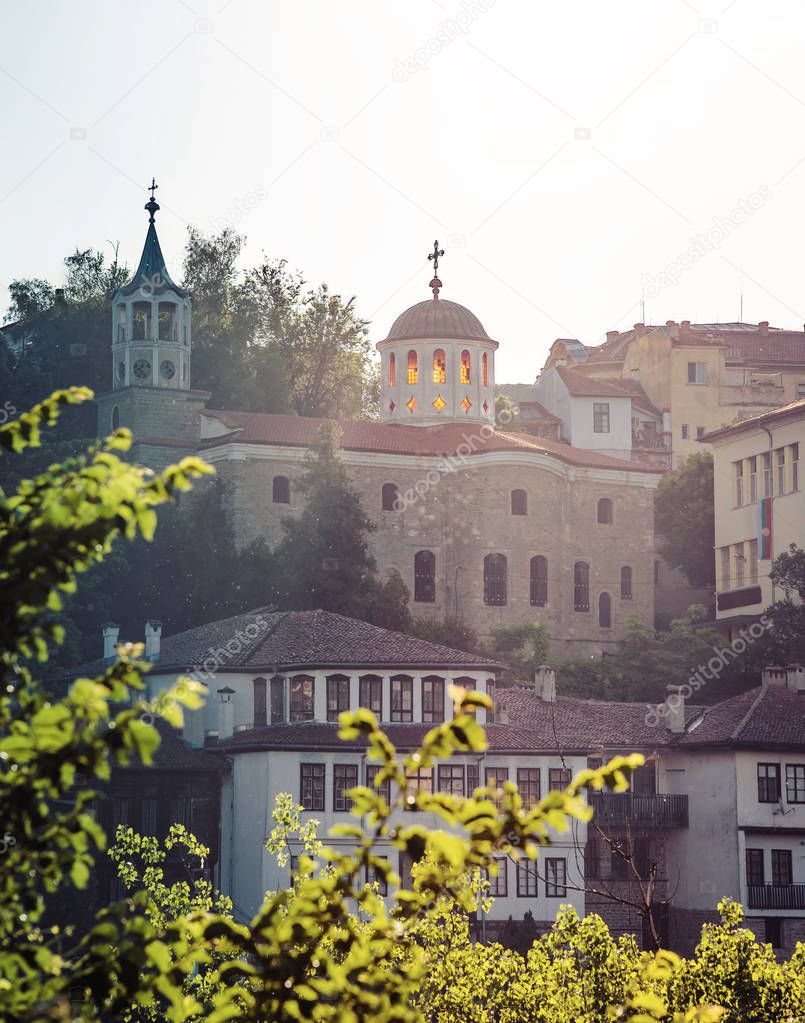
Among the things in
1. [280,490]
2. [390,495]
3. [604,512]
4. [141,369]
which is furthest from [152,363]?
[604,512]

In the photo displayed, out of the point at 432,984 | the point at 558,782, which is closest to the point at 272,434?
the point at 558,782

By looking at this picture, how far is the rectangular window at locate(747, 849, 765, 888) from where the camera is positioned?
42.6 m

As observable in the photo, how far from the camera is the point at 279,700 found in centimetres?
4494

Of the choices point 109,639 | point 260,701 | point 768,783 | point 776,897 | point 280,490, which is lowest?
point 776,897

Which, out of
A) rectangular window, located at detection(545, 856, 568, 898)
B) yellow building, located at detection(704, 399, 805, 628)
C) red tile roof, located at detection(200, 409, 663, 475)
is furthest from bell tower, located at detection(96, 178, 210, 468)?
rectangular window, located at detection(545, 856, 568, 898)

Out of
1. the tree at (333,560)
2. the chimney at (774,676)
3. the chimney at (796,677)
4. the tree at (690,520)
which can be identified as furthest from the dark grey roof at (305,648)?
the tree at (690,520)

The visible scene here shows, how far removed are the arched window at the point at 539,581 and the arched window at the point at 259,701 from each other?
1939cm

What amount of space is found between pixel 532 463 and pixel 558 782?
2215 centimetres

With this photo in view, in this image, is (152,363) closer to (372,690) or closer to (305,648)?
(305,648)

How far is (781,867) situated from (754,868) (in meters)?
0.72

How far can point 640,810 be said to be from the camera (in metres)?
44.4

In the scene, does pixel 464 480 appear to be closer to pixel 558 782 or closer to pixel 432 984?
pixel 558 782

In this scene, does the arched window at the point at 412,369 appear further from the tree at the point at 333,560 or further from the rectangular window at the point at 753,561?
the rectangular window at the point at 753,561

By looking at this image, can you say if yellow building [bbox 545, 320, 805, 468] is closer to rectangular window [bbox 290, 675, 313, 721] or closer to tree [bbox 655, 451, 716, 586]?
tree [bbox 655, 451, 716, 586]
